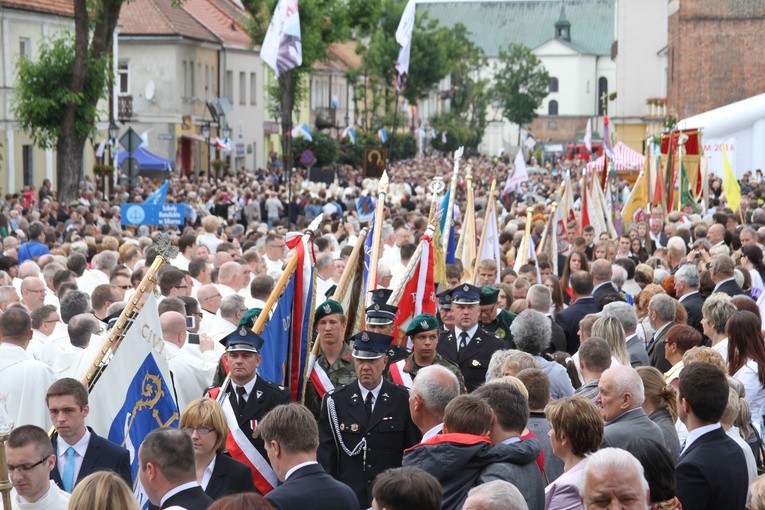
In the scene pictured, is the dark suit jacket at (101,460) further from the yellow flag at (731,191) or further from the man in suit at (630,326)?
the yellow flag at (731,191)

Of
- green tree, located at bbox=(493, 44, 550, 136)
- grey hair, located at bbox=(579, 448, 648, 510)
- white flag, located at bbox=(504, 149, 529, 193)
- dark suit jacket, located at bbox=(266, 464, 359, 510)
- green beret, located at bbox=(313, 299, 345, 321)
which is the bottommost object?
dark suit jacket, located at bbox=(266, 464, 359, 510)

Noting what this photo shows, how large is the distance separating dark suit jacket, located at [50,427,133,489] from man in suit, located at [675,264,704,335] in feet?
22.4

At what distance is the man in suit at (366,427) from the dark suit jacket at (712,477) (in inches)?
71.0

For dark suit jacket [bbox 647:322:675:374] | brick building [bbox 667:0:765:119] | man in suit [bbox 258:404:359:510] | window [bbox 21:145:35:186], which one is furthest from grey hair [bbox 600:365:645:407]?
brick building [bbox 667:0:765:119]

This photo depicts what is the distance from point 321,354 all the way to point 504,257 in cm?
979

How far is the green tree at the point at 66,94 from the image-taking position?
30766mm

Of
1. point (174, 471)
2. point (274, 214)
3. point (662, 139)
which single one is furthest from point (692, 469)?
point (274, 214)

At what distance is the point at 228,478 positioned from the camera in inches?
283

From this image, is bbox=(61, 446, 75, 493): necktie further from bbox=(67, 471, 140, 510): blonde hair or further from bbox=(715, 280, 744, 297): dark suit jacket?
bbox=(715, 280, 744, 297): dark suit jacket

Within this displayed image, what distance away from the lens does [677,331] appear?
9734mm

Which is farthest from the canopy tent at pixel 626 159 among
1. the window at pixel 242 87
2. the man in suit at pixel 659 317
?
the man in suit at pixel 659 317

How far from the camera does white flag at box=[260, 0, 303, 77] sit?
24.4 m

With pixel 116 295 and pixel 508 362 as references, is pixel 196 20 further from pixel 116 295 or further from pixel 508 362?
pixel 508 362

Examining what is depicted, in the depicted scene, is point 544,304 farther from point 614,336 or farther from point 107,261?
point 107,261
